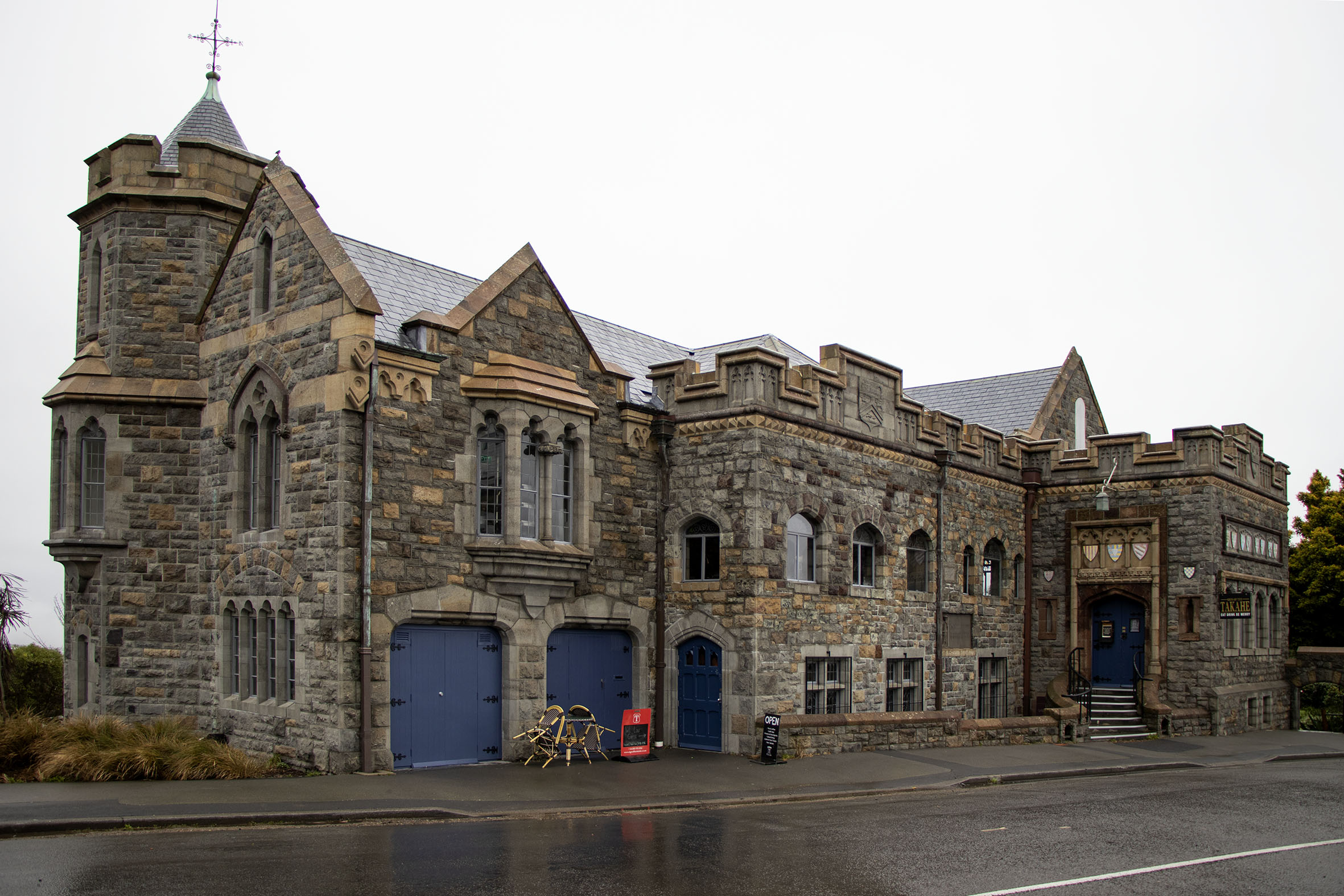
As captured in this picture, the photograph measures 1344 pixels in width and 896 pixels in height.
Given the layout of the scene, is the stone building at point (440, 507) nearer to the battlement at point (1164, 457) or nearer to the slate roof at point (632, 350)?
the slate roof at point (632, 350)

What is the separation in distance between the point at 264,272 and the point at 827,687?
40.2 ft

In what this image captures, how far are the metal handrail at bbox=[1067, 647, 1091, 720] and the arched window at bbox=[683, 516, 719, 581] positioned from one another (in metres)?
10.2

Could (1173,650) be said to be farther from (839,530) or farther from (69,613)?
(69,613)

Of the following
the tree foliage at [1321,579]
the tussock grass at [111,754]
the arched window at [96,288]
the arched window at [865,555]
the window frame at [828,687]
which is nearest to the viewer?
the tussock grass at [111,754]

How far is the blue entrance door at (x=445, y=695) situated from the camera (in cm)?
1630

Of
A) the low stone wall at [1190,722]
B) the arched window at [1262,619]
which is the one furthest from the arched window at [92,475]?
the arched window at [1262,619]

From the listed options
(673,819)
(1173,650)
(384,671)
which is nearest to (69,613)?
(384,671)

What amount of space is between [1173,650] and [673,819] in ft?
56.1

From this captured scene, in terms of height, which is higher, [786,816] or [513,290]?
[513,290]

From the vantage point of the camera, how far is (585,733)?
18.3 metres

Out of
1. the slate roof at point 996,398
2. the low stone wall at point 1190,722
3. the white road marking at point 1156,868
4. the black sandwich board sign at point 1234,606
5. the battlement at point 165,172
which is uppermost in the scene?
the battlement at point 165,172

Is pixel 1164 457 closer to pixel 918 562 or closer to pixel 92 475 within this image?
pixel 918 562

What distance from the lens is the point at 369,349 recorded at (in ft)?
52.1

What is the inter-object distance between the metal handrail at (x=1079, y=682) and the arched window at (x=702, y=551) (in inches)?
402
